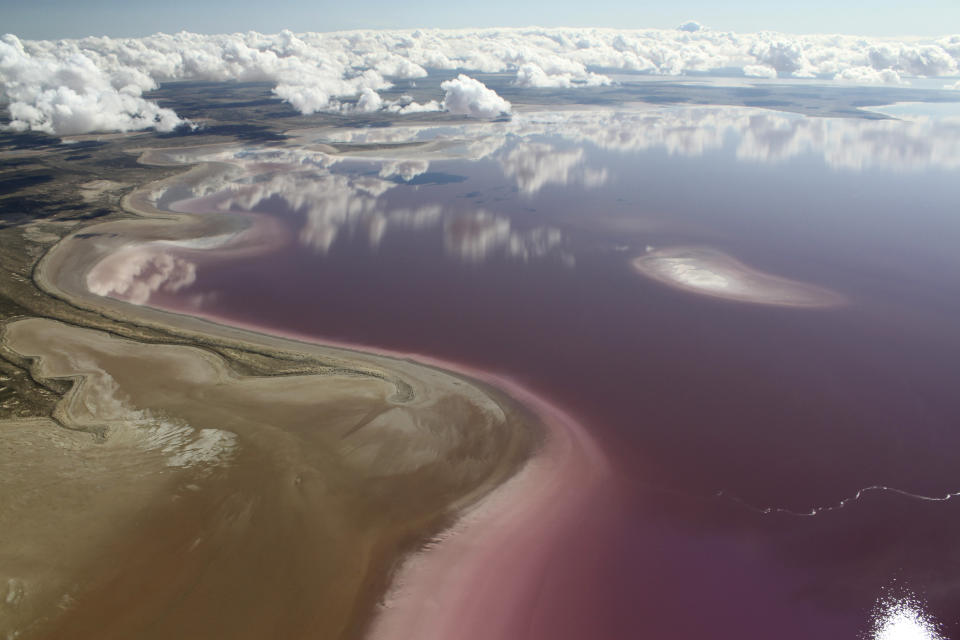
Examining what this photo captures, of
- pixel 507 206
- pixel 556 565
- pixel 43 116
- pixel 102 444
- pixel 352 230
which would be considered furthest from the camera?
pixel 43 116

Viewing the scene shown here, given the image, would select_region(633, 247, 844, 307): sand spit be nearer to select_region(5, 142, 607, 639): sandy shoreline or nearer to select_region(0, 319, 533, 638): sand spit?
select_region(5, 142, 607, 639): sandy shoreline

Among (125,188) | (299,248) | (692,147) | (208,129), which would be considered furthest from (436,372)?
(208,129)

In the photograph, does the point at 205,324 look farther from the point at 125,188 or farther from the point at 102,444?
the point at 125,188

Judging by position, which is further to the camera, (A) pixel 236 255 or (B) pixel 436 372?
(A) pixel 236 255

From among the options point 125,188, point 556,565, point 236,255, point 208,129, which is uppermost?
point 208,129

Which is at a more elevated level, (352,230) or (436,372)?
(352,230)

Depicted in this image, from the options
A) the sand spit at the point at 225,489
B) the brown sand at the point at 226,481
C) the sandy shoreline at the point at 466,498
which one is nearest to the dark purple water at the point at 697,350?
the sandy shoreline at the point at 466,498

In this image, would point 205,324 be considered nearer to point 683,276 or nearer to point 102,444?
point 102,444

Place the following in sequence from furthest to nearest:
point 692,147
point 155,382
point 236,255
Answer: point 692,147
point 236,255
point 155,382
